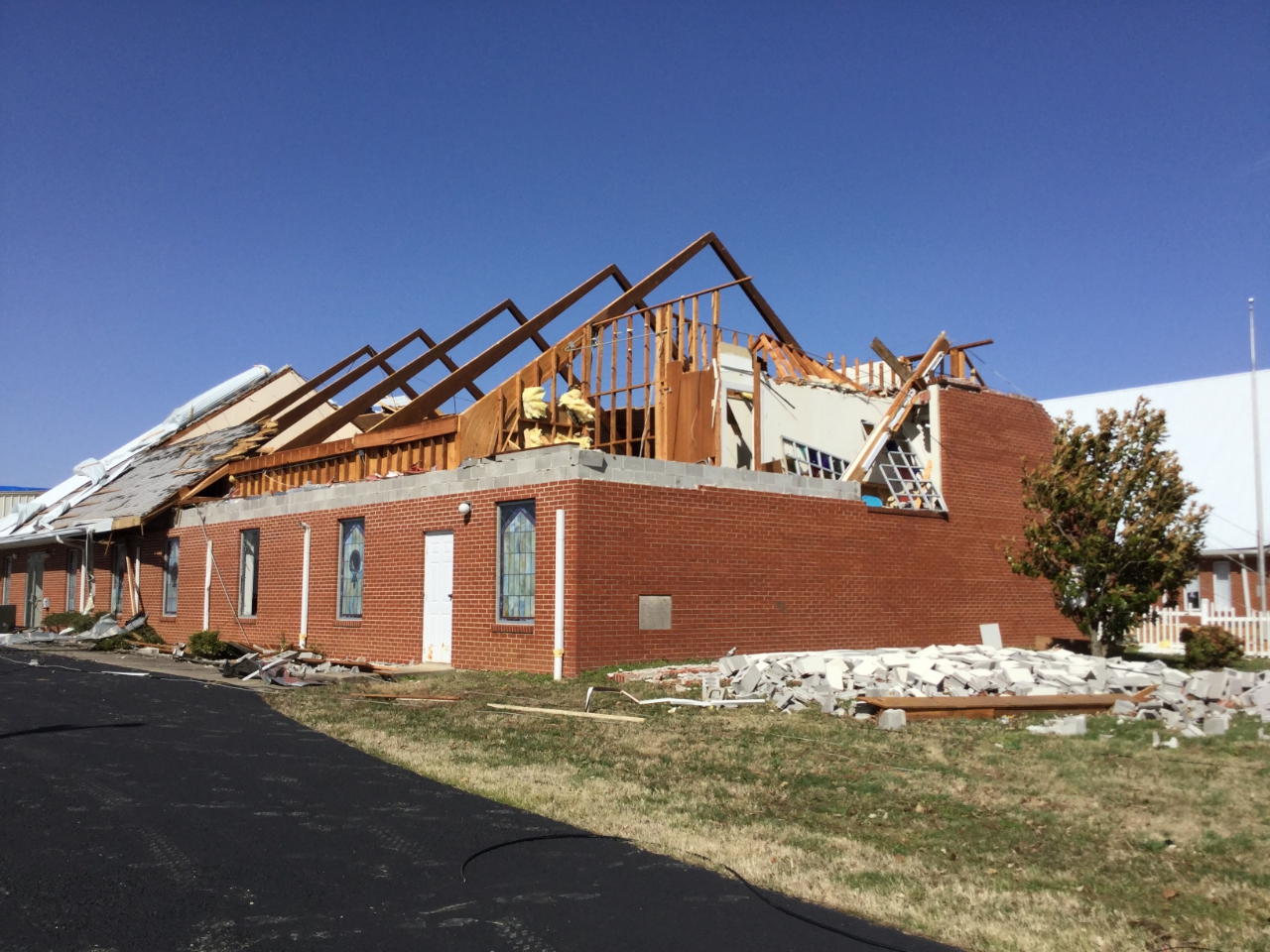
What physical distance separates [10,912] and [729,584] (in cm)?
1365

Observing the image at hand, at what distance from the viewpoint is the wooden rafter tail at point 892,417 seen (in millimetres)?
21266

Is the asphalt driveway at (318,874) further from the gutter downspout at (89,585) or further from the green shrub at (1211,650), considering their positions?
the gutter downspout at (89,585)

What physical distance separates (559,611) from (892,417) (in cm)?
1023

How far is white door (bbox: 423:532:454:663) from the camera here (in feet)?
58.5

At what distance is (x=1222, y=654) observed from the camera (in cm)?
2016

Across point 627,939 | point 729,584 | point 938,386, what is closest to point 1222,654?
point 938,386

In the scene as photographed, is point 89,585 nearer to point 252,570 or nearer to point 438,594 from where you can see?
point 252,570

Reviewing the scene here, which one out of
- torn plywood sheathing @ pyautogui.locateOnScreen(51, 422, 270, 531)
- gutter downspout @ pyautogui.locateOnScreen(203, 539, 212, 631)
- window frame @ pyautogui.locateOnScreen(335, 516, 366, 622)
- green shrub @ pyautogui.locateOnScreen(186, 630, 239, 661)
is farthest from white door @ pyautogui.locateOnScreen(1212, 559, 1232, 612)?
torn plywood sheathing @ pyautogui.locateOnScreen(51, 422, 270, 531)

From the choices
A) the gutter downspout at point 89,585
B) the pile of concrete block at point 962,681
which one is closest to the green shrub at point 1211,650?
the pile of concrete block at point 962,681

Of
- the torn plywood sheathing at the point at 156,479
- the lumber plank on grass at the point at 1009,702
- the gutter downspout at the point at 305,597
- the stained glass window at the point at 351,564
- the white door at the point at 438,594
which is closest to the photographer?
the lumber plank on grass at the point at 1009,702

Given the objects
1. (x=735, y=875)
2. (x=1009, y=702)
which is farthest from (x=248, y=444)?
(x=735, y=875)

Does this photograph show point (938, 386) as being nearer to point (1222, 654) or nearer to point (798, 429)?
point (798, 429)

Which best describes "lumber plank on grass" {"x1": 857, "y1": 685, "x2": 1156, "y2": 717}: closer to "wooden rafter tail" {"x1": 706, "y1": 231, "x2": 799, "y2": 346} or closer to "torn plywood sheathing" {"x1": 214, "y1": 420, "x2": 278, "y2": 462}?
"wooden rafter tail" {"x1": 706, "y1": 231, "x2": 799, "y2": 346}

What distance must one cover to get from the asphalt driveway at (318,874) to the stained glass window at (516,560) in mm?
7718
